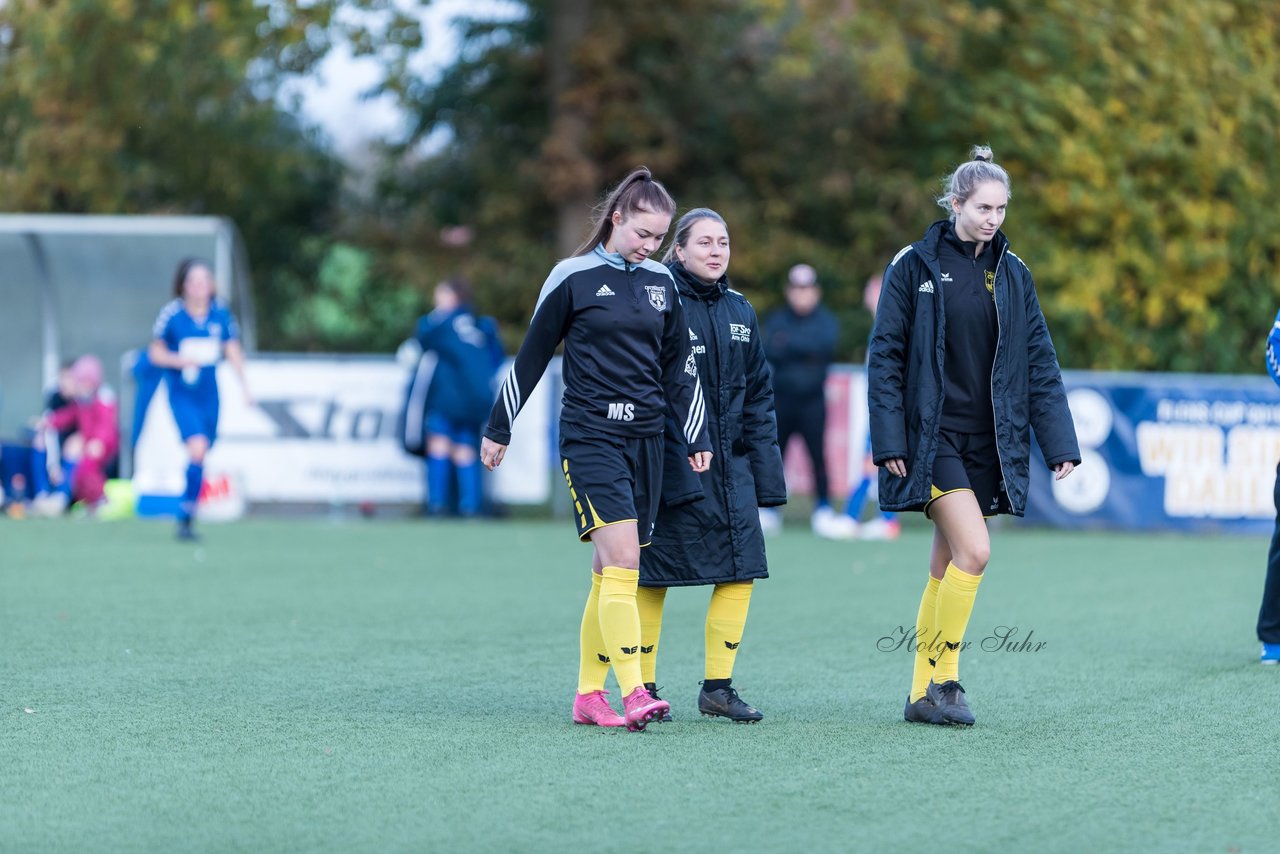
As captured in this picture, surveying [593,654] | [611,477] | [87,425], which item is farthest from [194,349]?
[611,477]

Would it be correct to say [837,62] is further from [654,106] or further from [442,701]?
[442,701]

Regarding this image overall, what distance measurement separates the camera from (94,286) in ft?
63.5

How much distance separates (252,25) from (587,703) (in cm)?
1552

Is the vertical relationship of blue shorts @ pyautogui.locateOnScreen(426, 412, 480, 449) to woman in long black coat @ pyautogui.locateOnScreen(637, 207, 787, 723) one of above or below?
below

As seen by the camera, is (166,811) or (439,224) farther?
(439,224)

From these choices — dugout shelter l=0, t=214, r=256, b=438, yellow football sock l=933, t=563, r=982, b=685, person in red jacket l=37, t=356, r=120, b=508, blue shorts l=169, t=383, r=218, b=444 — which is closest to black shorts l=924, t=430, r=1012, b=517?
yellow football sock l=933, t=563, r=982, b=685

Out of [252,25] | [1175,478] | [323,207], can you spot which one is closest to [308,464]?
[252,25]

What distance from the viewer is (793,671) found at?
7477 mm

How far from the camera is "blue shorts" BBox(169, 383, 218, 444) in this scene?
1316 cm

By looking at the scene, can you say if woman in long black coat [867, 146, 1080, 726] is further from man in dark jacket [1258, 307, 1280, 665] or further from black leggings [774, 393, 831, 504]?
black leggings [774, 393, 831, 504]

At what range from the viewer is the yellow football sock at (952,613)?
6.12 m

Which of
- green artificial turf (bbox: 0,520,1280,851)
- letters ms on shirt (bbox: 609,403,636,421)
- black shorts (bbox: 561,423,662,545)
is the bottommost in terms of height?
green artificial turf (bbox: 0,520,1280,851)

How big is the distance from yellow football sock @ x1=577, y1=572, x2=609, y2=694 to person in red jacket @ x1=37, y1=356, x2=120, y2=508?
11.9 metres

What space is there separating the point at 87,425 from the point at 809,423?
22.2ft
